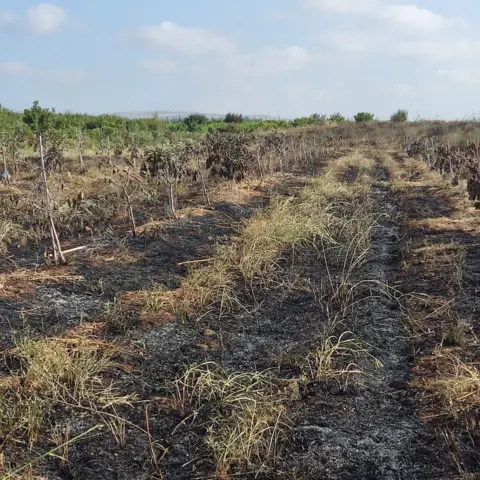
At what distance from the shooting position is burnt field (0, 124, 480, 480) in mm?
2514

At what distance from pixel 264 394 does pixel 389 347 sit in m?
1.08

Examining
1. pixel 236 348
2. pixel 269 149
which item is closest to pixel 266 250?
pixel 236 348

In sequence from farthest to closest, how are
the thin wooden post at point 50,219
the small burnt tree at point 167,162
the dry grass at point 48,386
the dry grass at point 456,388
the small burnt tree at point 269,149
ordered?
the small burnt tree at point 269,149 < the small burnt tree at point 167,162 < the thin wooden post at point 50,219 < the dry grass at point 456,388 < the dry grass at point 48,386

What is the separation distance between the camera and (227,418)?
2777 mm

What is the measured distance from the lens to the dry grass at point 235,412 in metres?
2.46

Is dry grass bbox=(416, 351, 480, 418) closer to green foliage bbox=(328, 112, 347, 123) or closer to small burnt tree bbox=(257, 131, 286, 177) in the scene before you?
small burnt tree bbox=(257, 131, 286, 177)

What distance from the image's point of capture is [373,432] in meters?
2.70

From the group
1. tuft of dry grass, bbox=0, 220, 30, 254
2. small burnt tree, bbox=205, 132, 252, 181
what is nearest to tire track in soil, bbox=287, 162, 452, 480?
tuft of dry grass, bbox=0, 220, 30, 254

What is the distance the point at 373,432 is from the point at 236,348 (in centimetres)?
122

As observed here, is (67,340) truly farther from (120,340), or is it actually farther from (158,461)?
(158,461)

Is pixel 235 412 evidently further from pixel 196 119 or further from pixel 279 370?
pixel 196 119

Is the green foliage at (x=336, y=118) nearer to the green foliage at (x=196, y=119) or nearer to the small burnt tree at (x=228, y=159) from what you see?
the green foliage at (x=196, y=119)

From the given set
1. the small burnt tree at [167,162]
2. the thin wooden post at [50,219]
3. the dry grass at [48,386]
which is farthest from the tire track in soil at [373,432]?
the small burnt tree at [167,162]

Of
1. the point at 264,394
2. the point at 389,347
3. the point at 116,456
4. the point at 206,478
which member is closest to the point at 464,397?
the point at 389,347
